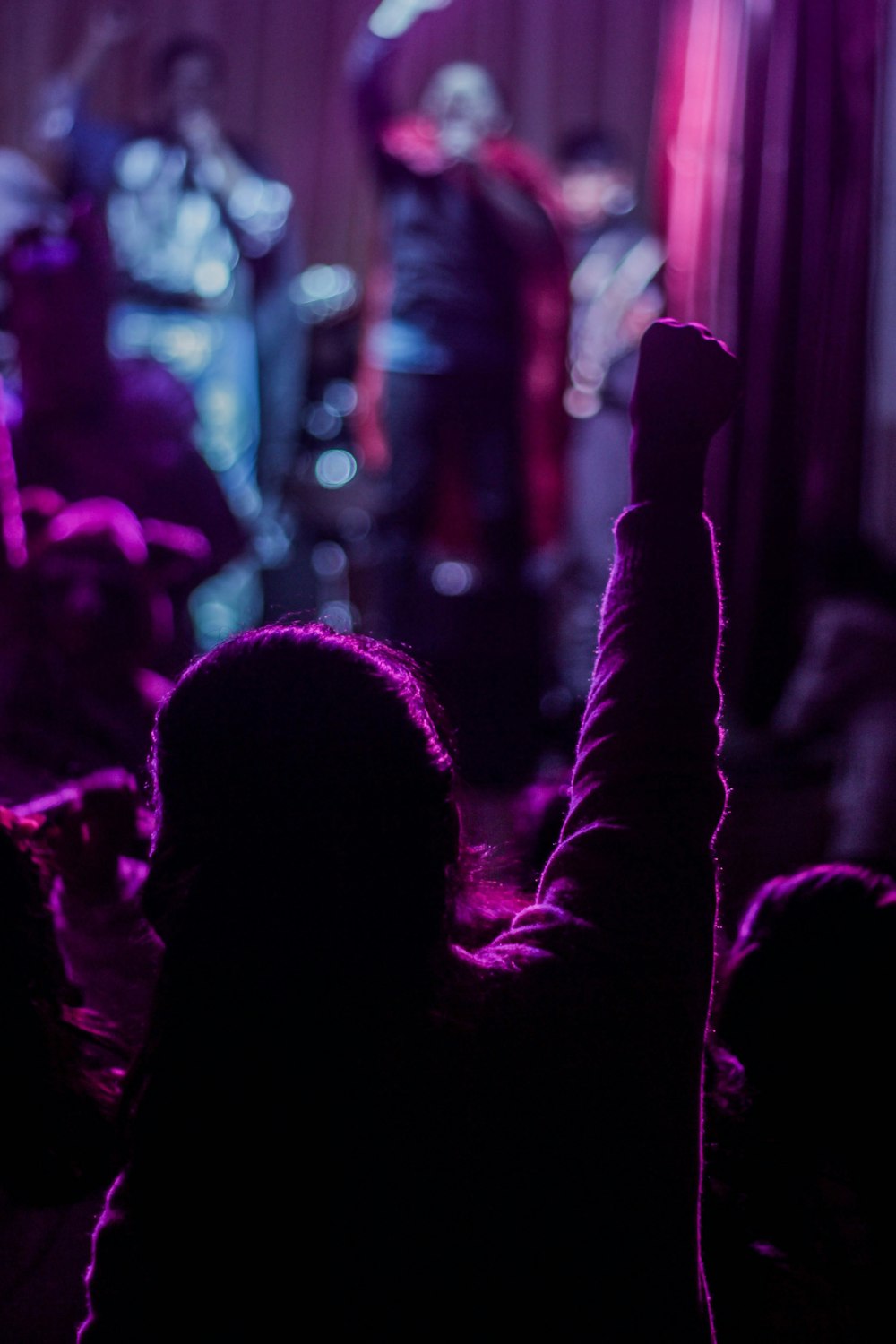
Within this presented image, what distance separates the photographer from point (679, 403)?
0.86 metres

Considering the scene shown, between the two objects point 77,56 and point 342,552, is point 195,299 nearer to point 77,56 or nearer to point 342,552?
point 342,552

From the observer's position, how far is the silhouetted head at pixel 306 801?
30.0 inches

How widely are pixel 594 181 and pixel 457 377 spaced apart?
7.37 ft

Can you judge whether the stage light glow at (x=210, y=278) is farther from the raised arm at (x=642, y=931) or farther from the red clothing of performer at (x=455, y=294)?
the raised arm at (x=642, y=931)

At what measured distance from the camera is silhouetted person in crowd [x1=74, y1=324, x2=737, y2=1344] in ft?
2.46

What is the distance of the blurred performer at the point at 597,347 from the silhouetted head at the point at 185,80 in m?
1.61

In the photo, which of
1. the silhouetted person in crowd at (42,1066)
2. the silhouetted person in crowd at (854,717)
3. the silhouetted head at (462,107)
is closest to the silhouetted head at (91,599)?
the silhouetted person in crowd at (42,1066)

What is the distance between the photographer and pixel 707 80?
4.47 meters

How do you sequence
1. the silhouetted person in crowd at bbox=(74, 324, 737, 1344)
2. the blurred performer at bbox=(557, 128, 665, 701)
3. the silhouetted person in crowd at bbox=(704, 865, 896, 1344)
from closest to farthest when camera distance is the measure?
the silhouetted person in crowd at bbox=(74, 324, 737, 1344), the silhouetted person in crowd at bbox=(704, 865, 896, 1344), the blurred performer at bbox=(557, 128, 665, 701)

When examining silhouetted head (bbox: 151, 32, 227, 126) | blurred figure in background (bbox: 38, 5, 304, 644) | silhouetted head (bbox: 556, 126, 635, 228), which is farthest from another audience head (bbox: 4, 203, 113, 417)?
silhouetted head (bbox: 556, 126, 635, 228)

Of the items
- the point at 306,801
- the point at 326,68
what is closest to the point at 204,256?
the point at 326,68

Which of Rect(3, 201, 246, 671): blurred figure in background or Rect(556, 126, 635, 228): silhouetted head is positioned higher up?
Rect(556, 126, 635, 228): silhouetted head

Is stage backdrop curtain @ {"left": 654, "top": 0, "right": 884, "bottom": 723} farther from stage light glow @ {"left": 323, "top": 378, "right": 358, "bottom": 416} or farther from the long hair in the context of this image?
the long hair

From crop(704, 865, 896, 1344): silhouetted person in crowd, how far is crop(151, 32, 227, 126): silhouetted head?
192 inches
